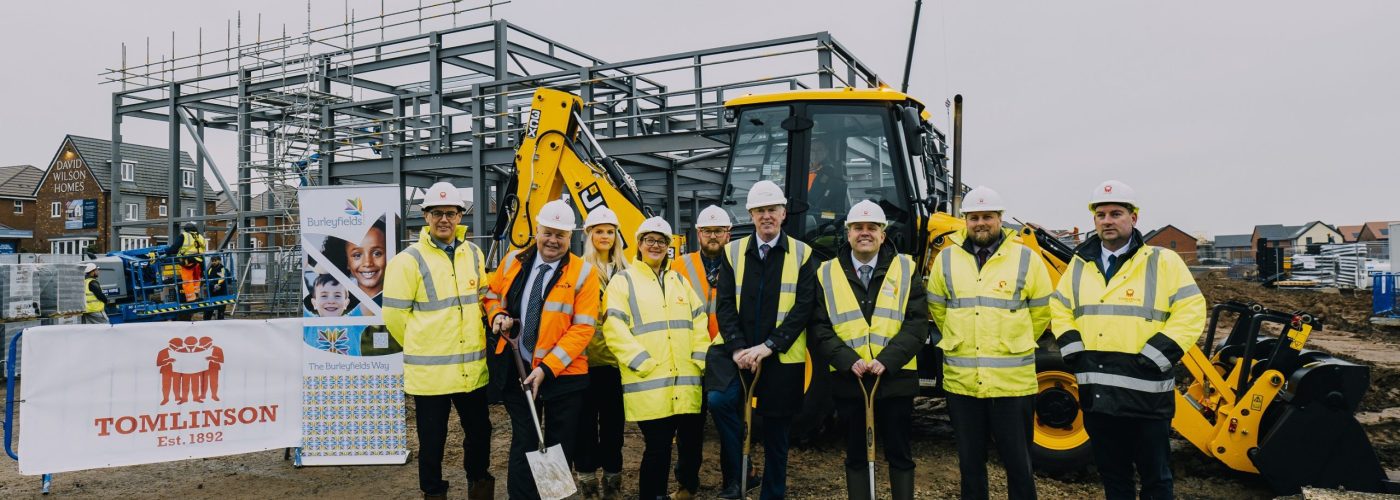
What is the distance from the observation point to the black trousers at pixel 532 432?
4398mm

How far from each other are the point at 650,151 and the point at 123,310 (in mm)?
9045

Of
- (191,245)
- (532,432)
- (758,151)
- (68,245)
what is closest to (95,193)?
(68,245)

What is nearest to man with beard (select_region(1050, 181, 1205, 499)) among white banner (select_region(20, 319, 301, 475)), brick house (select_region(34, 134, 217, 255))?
white banner (select_region(20, 319, 301, 475))

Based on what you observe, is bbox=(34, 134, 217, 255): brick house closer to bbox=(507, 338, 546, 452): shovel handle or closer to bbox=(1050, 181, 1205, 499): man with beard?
bbox=(507, 338, 546, 452): shovel handle

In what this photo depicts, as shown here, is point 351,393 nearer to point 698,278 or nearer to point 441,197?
point 441,197

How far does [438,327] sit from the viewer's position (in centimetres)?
445

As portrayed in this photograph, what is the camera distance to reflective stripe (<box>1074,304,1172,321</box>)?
12.9 ft

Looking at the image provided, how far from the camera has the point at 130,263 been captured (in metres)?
13.5

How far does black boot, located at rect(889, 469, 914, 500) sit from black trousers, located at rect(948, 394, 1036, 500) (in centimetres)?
27

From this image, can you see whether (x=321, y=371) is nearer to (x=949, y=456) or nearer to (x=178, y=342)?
(x=178, y=342)

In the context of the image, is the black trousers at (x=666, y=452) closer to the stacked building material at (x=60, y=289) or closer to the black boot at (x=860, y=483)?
the black boot at (x=860, y=483)

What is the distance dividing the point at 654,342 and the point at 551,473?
2.86 feet

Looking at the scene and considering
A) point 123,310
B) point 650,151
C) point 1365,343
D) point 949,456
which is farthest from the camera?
point 1365,343

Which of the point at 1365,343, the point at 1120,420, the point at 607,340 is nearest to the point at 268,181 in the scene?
the point at 607,340
